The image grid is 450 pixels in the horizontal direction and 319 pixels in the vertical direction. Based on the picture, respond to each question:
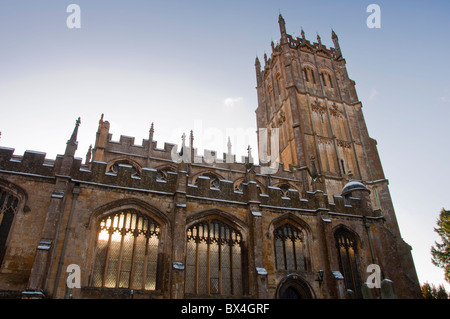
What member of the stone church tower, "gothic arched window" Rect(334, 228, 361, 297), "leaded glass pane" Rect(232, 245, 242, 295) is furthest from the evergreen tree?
"leaded glass pane" Rect(232, 245, 242, 295)

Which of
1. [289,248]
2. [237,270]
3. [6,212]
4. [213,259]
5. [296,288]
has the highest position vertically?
[6,212]

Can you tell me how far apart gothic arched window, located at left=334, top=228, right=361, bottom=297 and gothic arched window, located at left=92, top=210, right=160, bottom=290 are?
8959 millimetres

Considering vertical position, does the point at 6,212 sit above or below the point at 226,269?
above

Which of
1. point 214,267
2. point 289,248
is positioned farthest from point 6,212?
point 289,248

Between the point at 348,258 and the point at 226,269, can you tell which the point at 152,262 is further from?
the point at 348,258

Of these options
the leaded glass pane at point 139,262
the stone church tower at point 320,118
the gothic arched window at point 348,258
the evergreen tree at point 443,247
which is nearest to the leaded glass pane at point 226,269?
the leaded glass pane at point 139,262

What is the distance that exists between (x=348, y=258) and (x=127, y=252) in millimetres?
10541

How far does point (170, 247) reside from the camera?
42.9 ft

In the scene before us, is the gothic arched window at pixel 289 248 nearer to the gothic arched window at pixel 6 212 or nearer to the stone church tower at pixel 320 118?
the stone church tower at pixel 320 118

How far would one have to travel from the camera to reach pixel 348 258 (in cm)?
1623

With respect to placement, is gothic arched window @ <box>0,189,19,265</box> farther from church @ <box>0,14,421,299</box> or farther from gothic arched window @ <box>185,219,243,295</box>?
gothic arched window @ <box>185,219,243,295</box>

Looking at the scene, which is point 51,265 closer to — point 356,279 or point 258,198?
point 258,198
